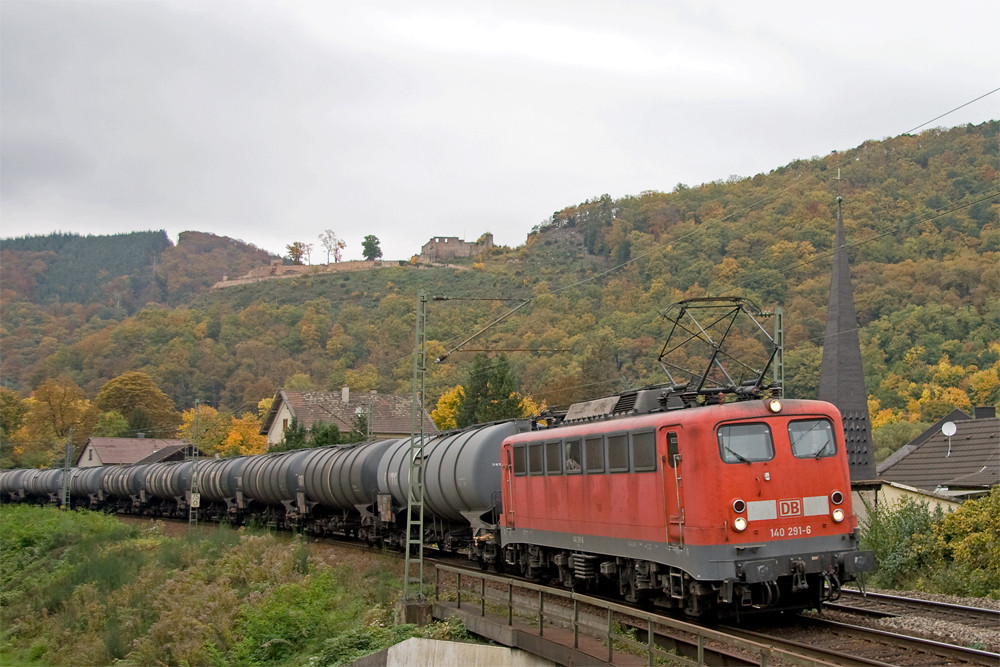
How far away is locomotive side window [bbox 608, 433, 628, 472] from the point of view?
1566 cm

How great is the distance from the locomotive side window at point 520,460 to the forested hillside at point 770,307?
2820 cm

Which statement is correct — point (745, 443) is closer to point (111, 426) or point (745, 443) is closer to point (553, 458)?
point (553, 458)

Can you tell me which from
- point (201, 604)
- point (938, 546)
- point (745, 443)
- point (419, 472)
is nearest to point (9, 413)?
point (201, 604)

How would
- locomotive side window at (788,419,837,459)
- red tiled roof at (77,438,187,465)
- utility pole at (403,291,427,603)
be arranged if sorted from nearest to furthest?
locomotive side window at (788,419,837,459) → utility pole at (403,291,427,603) → red tiled roof at (77,438,187,465)

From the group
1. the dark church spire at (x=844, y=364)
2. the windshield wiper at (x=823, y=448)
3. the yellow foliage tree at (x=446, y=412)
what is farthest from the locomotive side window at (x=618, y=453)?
the yellow foliage tree at (x=446, y=412)

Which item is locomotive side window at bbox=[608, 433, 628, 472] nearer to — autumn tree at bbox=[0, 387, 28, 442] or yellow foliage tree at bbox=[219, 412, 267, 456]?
yellow foliage tree at bbox=[219, 412, 267, 456]

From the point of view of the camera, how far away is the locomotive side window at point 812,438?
14211 millimetres

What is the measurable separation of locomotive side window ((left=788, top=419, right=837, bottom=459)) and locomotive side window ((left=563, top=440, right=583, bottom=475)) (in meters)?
4.13

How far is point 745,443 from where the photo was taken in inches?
550

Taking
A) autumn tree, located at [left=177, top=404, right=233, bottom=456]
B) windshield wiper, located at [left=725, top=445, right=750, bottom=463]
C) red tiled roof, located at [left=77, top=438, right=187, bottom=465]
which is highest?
windshield wiper, located at [left=725, top=445, right=750, bottom=463]

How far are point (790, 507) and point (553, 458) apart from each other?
17.8 feet

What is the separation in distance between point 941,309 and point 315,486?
6590cm

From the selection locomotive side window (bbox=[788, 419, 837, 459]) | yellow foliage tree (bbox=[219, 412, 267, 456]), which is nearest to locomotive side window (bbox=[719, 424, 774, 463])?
locomotive side window (bbox=[788, 419, 837, 459])

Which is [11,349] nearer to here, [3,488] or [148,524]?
[3,488]
